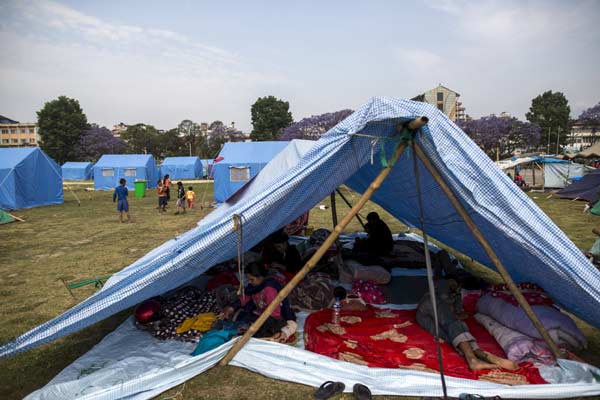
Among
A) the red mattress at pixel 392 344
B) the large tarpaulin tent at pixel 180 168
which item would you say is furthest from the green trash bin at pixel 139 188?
the red mattress at pixel 392 344

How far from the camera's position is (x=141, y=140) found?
6519cm

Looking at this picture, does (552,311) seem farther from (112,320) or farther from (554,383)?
(112,320)

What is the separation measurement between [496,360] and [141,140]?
69325 millimetres

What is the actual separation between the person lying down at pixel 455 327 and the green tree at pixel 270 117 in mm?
59218

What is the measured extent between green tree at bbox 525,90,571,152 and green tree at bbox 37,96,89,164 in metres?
66.7

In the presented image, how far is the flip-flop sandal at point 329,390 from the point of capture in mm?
3215

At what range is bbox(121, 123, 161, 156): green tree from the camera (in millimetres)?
65188

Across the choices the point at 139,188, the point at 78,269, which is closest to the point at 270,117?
the point at 139,188

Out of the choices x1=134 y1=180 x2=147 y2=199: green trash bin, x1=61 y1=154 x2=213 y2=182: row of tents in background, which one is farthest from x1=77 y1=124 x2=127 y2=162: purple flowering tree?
x1=134 y1=180 x2=147 y2=199: green trash bin

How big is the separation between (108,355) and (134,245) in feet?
20.6

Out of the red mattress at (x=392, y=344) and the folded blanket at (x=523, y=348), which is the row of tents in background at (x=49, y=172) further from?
the folded blanket at (x=523, y=348)

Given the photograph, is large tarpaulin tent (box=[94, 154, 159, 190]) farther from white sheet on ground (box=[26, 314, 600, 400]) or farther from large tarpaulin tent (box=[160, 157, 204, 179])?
white sheet on ground (box=[26, 314, 600, 400])

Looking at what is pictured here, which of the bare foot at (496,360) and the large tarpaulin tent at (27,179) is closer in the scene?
the bare foot at (496,360)

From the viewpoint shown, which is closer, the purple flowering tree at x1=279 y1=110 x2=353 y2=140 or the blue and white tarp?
the blue and white tarp
